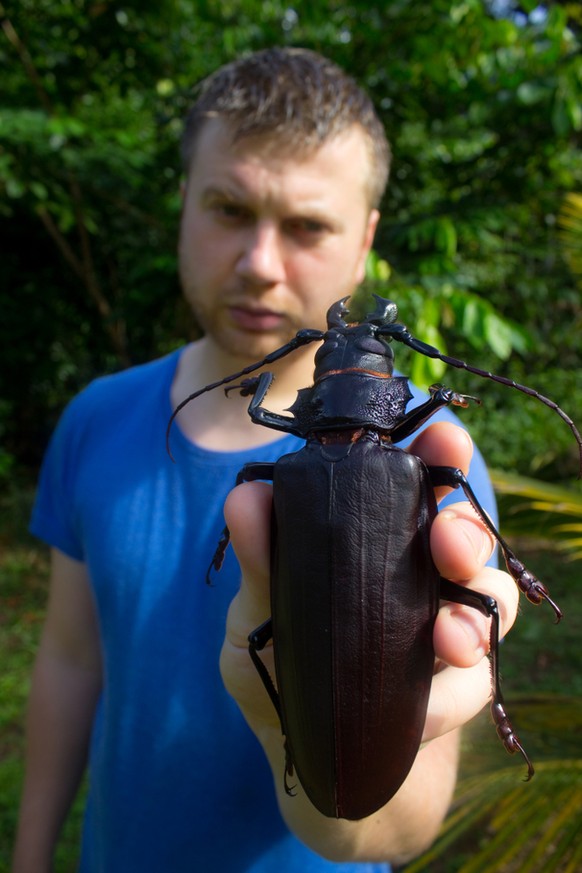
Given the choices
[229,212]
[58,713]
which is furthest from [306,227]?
[58,713]

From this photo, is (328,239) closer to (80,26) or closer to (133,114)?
(80,26)

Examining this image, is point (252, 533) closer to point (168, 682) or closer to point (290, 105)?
point (168, 682)

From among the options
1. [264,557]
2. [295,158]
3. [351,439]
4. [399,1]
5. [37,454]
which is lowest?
[37,454]

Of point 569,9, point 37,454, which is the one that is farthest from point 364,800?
point 37,454

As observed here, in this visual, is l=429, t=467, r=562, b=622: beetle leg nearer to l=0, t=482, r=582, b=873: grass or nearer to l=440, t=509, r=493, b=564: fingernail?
l=440, t=509, r=493, b=564: fingernail

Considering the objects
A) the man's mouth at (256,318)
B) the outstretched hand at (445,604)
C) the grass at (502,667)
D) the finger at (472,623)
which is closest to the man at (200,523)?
the man's mouth at (256,318)

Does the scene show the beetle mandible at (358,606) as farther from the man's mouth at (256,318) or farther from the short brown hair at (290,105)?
the short brown hair at (290,105)
